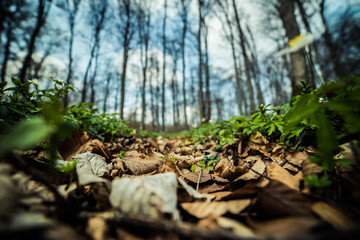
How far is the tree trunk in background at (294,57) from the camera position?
9.57 ft

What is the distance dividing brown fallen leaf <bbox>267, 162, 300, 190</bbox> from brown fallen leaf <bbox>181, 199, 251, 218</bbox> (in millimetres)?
340

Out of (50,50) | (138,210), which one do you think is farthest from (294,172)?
(50,50)

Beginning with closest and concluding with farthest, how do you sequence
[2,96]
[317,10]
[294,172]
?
[294,172] < [2,96] < [317,10]

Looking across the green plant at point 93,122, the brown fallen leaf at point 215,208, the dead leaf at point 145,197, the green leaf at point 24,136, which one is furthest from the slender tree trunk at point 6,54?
the brown fallen leaf at point 215,208

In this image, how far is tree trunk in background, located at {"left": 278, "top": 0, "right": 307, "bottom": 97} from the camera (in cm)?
292

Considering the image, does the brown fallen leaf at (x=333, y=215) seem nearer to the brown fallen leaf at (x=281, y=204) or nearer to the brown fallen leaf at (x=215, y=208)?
the brown fallen leaf at (x=281, y=204)

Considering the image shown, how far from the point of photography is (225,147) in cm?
191

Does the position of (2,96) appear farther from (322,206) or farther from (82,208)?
(322,206)

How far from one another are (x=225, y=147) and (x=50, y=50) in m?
20.7

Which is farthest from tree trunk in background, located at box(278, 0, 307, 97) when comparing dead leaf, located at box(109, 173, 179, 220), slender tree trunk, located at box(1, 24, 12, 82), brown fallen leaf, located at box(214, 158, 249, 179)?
slender tree trunk, located at box(1, 24, 12, 82)

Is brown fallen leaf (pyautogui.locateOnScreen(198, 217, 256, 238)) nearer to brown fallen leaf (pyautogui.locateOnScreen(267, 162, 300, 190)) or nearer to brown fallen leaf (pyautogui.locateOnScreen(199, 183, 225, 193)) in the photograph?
brown fallen leaf (pyautogui.locateOnScreen(199, 183, 225, 193))

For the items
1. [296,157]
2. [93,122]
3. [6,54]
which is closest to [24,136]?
[296,157]

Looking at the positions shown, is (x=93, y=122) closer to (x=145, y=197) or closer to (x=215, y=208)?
(x=145, y=197)

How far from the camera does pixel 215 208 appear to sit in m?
0.70
